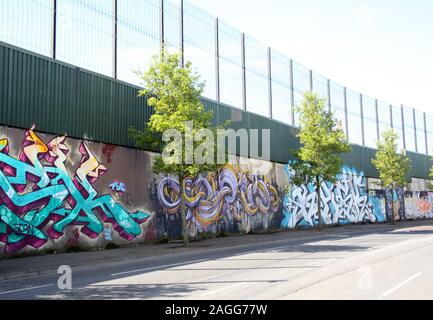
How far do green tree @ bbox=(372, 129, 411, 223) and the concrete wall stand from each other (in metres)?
12.4

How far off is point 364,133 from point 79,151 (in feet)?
101

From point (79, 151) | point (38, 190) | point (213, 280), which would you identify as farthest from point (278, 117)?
point (213, 280)

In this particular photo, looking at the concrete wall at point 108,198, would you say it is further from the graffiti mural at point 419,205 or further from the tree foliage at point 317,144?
the graffiti mural at point 419,205

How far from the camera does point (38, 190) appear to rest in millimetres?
16641

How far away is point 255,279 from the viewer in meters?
10.1

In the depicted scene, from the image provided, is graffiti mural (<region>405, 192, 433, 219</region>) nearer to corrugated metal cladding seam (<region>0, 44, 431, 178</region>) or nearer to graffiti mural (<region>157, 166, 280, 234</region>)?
graffiti mural (<region>157, 166, 280, 234</region>)

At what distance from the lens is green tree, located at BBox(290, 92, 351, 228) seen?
98.1 ft

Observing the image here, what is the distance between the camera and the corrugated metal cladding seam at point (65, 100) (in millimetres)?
16062

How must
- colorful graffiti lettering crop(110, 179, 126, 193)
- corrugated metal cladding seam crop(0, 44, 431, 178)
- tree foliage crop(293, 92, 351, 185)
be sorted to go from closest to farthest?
corrugated metal cladding seam crop(0, 44, 431, 178), colorful graffiti lettering crop(110, 179, 126, 193), tree foliage crop(293, 92, 351, 185)

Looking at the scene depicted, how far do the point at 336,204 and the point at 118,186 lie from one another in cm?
2203

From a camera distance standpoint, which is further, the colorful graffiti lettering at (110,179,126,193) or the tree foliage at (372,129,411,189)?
the tree foliage at (372,129,411,189)
